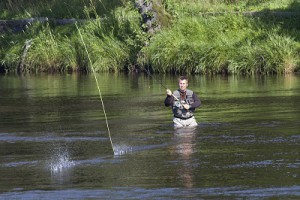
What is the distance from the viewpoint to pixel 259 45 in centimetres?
3145

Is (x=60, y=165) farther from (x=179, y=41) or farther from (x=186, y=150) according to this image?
(x=179, y=41)

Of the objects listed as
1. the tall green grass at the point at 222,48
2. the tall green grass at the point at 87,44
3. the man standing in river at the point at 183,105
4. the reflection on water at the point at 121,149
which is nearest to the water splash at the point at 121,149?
the reflection on water at the point at 121,149

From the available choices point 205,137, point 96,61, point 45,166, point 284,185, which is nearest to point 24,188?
point 45,166

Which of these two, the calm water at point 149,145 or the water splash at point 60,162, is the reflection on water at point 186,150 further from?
the water splash at point 60,162

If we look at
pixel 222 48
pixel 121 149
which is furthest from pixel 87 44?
pixel 121 149

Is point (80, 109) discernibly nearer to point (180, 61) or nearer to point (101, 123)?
point (101, 123)

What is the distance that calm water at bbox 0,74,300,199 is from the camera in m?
13.4

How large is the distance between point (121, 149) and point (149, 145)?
0.60 meters

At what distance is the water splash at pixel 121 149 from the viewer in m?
16.4

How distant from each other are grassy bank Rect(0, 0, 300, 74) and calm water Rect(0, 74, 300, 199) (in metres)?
3.56

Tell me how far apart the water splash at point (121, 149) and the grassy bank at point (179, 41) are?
14053 millimetres

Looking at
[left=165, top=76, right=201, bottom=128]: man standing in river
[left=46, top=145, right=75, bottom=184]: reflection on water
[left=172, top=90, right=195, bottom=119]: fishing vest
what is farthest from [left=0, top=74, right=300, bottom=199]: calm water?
[left=172, top=90, right=195, bottom=119]: fishing vest

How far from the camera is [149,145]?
675 inches

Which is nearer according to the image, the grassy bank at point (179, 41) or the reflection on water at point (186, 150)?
the reflection on water at point (186, 150)
